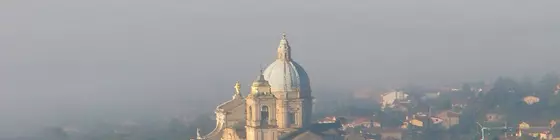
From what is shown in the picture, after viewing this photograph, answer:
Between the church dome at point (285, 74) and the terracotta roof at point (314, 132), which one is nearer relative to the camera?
the terracotta roof at point (314, 132)

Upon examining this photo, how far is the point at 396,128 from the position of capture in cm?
8400

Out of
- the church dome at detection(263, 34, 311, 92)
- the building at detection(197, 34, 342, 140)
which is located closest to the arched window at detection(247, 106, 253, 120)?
the building at detection(197, 34, 342, 140)

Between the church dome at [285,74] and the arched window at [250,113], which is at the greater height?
the church dome at [285,74]

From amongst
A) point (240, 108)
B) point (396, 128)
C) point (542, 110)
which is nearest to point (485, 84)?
point (542, 110)

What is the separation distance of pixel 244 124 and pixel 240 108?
46.1 inches

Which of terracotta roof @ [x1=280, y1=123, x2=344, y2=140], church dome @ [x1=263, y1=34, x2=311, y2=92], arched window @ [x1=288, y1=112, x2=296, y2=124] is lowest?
terracotta roof @ [x1=280, y1=123, x2=344, y2=140]

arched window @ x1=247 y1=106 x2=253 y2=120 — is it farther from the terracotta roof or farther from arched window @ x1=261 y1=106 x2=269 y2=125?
the terracotta roof

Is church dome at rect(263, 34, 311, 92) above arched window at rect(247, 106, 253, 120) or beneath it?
above

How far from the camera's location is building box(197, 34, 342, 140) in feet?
186

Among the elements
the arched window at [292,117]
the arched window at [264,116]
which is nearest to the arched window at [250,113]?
the arched window at [264,116]

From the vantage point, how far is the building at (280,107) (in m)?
56.8

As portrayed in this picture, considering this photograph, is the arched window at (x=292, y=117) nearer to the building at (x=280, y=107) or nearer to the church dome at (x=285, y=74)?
the building at (x=280, y=107)

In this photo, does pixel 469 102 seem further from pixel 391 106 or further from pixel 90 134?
pixel 90 134

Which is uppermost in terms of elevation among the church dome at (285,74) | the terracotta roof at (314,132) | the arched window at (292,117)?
the church dome at (285,74)
